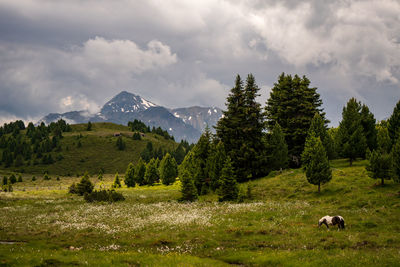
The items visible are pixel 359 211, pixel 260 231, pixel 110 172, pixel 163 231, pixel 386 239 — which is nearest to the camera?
pixel 386 239

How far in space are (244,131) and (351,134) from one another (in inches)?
750

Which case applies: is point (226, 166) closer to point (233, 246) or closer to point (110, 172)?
point (233, 246)

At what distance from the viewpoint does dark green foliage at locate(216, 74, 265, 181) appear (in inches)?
1919

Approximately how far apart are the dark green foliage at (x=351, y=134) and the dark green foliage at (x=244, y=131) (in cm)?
1438

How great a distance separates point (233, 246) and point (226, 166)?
68.3 ft

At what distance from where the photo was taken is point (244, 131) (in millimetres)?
49594

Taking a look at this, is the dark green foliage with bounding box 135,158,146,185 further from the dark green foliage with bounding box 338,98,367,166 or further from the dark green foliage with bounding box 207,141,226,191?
the dark green foliage with bounding box 338,98,367,166

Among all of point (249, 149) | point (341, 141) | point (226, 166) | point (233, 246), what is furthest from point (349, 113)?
point (233, 246)

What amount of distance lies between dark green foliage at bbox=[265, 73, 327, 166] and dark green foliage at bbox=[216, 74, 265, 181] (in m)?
5.98

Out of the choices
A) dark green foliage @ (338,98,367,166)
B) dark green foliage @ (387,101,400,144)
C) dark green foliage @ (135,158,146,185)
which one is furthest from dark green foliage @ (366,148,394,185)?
dark green foliage @ (135,158,146,185)

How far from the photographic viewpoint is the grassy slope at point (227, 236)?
13.6 m

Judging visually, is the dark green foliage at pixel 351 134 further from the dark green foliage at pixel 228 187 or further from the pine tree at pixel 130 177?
the pine tree at pixel 130 177

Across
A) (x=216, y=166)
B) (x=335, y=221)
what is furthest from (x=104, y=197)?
(x=335, y=221)

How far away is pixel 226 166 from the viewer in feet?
124
